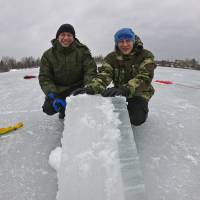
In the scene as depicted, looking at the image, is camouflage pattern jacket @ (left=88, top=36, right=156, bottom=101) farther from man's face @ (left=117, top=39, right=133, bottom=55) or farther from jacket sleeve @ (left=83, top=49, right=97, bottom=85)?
jacket sleeve @ (left=83, top=49, right=97, bottom=85)

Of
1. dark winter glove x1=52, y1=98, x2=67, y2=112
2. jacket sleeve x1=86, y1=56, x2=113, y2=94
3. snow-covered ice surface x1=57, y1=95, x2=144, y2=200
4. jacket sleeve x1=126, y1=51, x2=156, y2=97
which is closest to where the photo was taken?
snow-covered ice surface x1=57, y1=95, x2=144, y2=200

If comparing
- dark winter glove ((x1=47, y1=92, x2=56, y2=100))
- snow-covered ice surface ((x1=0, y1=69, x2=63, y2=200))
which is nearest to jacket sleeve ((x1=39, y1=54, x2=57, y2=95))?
dark winter glove ((x1=47, y1=92, x2=56, y2=100))

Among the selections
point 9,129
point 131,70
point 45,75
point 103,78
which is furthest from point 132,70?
point 9,129

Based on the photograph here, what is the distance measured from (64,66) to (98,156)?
1.58 meters

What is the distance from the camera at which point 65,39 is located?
316 cm

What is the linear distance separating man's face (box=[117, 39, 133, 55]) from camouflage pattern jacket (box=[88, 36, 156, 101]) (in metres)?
0.05

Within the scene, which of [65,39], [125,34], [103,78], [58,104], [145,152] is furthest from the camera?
[65,39]

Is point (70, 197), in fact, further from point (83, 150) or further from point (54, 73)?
point (54, 73)

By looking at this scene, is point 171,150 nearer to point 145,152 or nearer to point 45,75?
point 145,152

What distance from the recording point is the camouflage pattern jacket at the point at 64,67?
3262 millimetres

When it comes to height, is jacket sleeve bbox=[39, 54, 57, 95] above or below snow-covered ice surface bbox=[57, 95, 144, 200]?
above

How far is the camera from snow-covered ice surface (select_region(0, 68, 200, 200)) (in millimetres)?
2129

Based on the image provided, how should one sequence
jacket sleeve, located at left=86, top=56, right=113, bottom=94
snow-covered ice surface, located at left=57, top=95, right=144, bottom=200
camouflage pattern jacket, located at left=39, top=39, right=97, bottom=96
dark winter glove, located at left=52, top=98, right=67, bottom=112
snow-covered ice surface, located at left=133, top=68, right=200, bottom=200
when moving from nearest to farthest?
1. snow-covered ice surface, located at left=57, top=95, right=144, bottom=200
2. snow-covered ice surface, located at left=133, top=68, right=200, bottom=200
3. jacket sleeve, located at left=86, top=56, right=113, bottom=94
4. dark winter glove, located at left=52, top=98, right=67, bottom=112
5. camouflage pattern jacket, located at left=39, top=39, right=97, bottom=96

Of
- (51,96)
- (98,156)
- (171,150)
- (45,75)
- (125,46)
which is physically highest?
(125,46)
